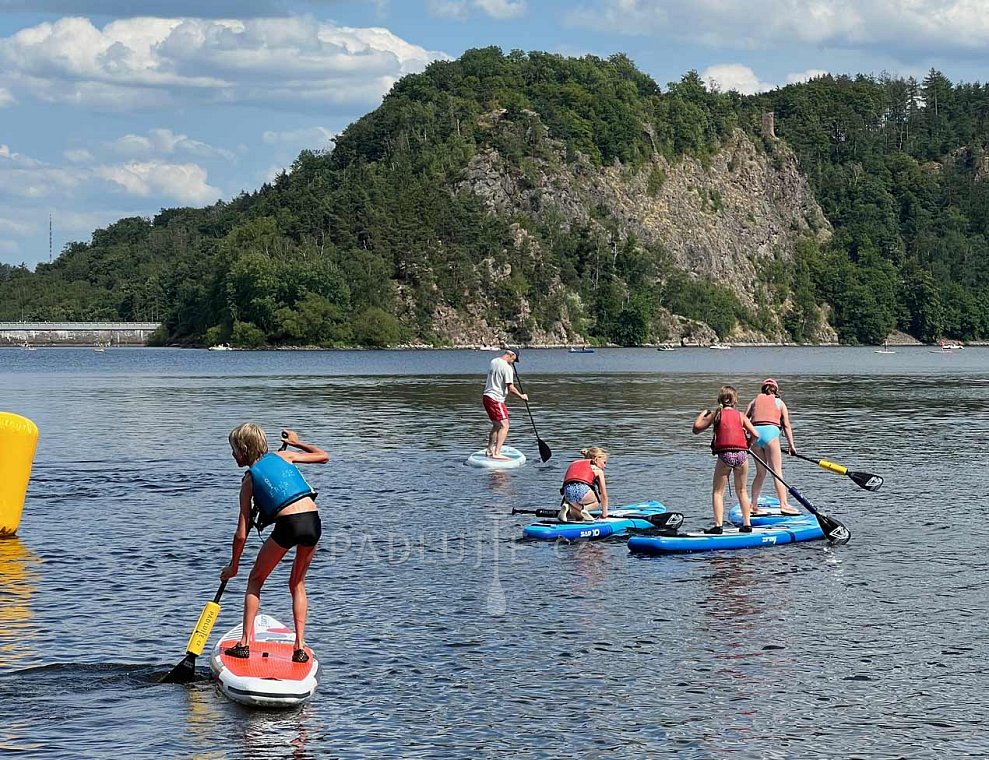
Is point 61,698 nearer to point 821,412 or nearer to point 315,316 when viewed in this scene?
point 821,412

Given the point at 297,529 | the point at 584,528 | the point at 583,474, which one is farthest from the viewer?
the point at 583,474

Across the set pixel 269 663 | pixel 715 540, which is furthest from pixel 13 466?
pixel 715 540

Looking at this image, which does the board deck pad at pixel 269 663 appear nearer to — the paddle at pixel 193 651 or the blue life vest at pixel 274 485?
the paddle at pixel 193 651

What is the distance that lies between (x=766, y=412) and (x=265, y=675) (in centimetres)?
1296

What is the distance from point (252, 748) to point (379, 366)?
115338 mm

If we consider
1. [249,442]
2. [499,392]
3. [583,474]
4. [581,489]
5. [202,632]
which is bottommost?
[202,632]

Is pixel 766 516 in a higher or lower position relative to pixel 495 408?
lower

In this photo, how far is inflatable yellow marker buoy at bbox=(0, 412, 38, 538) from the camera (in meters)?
22.6

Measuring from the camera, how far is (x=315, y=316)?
19188 cm

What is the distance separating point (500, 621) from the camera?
16984 millimetres

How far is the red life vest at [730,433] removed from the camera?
21281 millimetres

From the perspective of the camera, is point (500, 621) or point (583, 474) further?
point (583, 474)

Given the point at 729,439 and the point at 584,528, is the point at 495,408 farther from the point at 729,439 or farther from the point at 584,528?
the point at 729,439

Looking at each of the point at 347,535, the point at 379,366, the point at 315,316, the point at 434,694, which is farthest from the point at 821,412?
the point at 315,316
